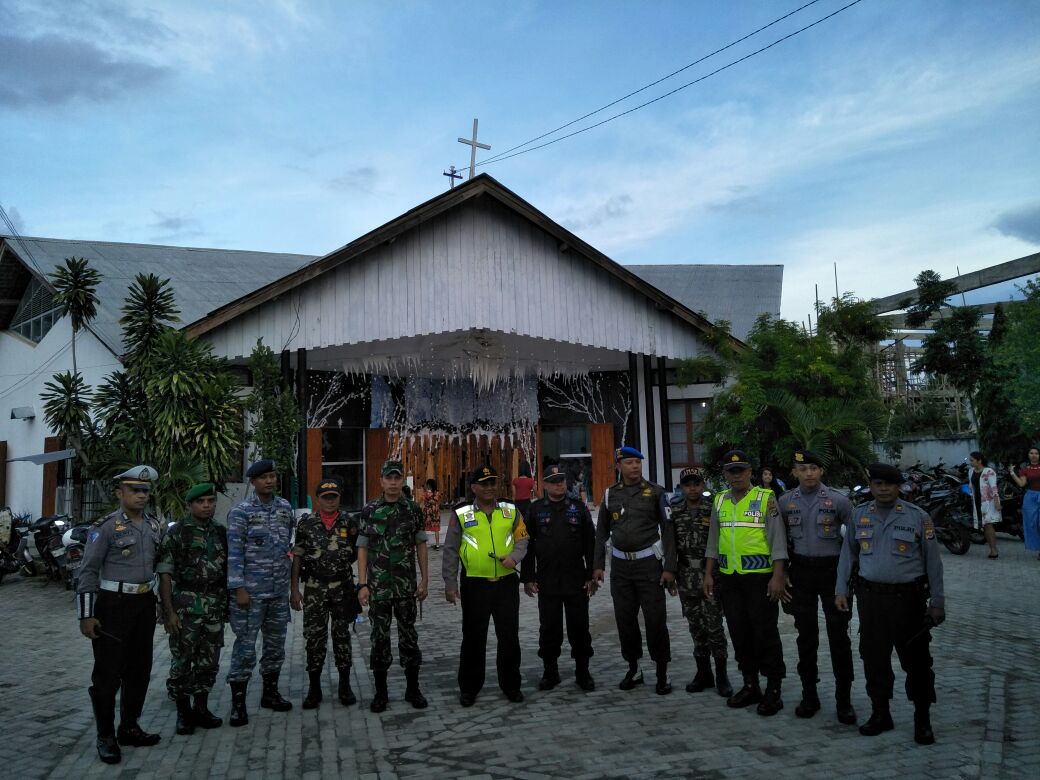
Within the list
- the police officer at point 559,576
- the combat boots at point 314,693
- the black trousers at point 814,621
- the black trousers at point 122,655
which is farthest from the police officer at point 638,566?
the black trousers at point 122,655

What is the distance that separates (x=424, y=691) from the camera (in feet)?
17.9

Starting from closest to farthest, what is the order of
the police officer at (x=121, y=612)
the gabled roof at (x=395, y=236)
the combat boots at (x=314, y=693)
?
the police officer at (x=121, y=612), the combat boots at (x=314, y=693), the gabled roof at (x=395, y=236)

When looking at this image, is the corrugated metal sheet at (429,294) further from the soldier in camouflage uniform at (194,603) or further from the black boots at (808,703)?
the black boots at (808,703)

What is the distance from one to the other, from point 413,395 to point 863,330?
865cm

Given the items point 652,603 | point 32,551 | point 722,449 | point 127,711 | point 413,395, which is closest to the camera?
point 127,711

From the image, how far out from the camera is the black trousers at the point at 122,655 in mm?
4393

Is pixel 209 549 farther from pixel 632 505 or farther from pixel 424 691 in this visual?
pixel 632 505

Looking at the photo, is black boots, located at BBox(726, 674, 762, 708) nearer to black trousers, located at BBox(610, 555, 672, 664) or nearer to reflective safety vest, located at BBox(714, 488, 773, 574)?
black trousers, located at BBox(610, 555, 672, 664)

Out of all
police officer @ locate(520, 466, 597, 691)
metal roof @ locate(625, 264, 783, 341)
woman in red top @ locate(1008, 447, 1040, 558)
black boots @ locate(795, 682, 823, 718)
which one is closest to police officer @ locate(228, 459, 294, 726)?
police officer @ locate(520, 466, 597, 691)

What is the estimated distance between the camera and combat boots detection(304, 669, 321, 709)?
5.13m

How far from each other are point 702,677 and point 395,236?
9179 millimetres

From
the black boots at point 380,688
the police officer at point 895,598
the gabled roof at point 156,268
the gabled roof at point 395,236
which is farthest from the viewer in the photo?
the gabled roof at point 156,268

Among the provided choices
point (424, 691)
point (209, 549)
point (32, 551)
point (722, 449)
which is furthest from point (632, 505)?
point (32, 551)

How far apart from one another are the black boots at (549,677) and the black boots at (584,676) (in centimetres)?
15
